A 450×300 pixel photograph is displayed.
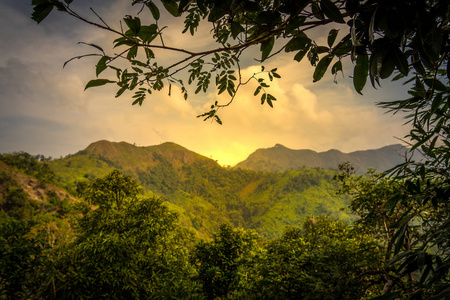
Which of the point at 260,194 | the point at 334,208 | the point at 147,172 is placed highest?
the point at 147,172

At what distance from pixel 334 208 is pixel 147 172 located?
11238 centimetres

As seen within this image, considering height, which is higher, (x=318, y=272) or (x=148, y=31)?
(x=148, y=31)

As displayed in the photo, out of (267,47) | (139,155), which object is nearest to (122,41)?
(267,47)

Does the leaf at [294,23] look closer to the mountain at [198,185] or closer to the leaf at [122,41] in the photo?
the leaf at [122,41]

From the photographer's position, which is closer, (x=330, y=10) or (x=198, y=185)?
(x=330, y=10)

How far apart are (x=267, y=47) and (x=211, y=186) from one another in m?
143

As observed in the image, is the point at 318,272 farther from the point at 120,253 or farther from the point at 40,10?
the point at 120,253

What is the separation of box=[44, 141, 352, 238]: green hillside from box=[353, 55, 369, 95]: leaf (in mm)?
76545

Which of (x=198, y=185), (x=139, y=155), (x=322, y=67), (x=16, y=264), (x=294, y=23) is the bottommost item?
(x=16, y=264)

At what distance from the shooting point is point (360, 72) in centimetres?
62

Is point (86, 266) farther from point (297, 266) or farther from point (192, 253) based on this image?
point (297, 266)

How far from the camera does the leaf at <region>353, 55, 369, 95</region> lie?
60cm

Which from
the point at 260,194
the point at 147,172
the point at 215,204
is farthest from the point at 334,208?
the point at 147,172

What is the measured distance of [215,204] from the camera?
402 feet
